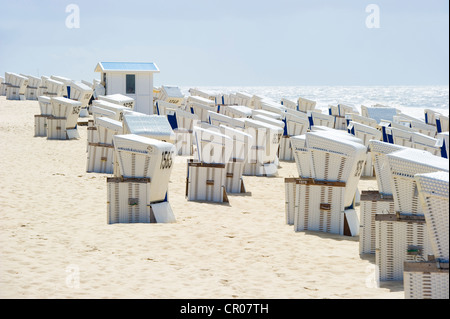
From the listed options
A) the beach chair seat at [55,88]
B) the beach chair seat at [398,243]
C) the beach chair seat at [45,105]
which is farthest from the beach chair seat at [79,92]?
the beach chair seat at [398,243]

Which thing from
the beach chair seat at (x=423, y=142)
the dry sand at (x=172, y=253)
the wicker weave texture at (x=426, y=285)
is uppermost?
the beach chair seat at (x=423, y=142)

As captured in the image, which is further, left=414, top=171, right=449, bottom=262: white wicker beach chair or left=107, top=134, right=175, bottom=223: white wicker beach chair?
left=107, top=134, right=175, bottom=223: white wicker beach chair

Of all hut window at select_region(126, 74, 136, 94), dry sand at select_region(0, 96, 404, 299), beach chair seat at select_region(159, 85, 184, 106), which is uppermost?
hut window at select_region(126, 74, 136, 94)

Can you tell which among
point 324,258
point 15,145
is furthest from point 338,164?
point 15,145

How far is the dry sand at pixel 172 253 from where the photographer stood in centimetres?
635

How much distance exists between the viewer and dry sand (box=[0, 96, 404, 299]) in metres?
6.35

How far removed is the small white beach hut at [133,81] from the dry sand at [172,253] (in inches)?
523

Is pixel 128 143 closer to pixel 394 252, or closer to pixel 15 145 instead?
pixel 394 252

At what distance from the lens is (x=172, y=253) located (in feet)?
26.0

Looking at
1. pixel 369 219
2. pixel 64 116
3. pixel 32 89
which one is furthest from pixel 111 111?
pixel 32 89

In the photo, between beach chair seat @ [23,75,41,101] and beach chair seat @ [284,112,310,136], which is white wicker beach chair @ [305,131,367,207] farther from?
beach chair seat @ [23,75,41,101]

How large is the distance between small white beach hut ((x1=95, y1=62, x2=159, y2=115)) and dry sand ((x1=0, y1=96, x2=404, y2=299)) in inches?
523

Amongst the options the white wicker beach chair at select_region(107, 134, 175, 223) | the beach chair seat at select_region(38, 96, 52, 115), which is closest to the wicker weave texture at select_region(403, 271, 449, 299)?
the white wicker beach chair at select_region(107, 134, 175, 223)

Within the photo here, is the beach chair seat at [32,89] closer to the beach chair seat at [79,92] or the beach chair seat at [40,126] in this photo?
the beach chair seat at [79,92]
